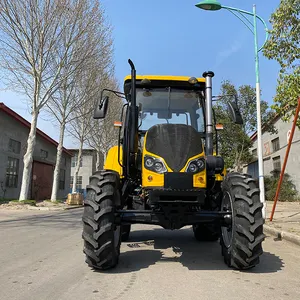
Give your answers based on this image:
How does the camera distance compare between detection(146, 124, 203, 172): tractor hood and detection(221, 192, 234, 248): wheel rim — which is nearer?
detection(146, 124, 203, 172): tractor hood

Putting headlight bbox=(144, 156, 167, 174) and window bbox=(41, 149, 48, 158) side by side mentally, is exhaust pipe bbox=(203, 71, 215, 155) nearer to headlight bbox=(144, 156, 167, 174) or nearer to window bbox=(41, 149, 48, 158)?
headlight bbox=(144, 156, 167, 174)

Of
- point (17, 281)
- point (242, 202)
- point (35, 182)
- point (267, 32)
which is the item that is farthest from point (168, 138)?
point (35, 182)

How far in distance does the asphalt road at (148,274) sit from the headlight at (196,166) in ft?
4.76

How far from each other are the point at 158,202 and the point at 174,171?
1.58 feet

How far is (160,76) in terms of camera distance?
6.28m

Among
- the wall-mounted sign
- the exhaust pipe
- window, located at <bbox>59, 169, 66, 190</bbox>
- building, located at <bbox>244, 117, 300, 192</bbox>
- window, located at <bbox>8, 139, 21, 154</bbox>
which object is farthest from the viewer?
window, located at <bbox>59, 169, 66, 190</bbox>

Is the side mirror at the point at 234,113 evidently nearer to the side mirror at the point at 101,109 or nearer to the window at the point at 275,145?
the side mirror at the point at 101,109

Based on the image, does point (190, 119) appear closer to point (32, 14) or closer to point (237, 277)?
point (237, 277)

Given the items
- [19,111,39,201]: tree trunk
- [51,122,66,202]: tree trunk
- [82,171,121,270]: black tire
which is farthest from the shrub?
[82,171,121,270]: black tire

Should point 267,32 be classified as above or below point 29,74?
below

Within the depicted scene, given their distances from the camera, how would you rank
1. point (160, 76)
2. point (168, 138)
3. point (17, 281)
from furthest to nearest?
1. point (160, 76)
2. point (168, 138)
3. point (17, 281)

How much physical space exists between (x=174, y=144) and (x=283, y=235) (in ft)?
15.9

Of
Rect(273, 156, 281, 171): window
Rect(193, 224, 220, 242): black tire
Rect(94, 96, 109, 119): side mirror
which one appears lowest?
Rect(193, 224, 220, 242): black tire

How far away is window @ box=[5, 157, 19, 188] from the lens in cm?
2291
